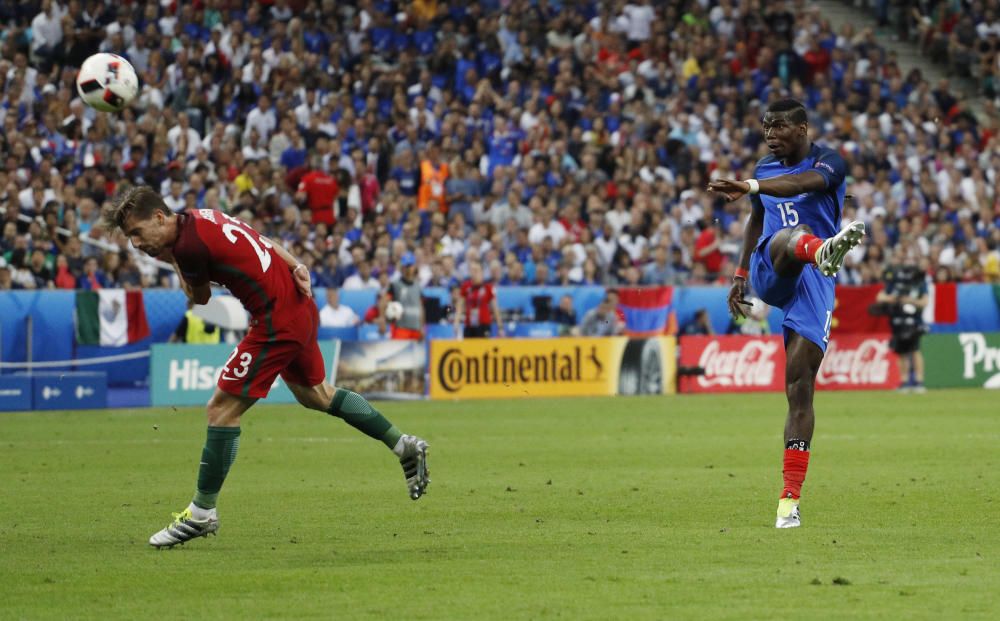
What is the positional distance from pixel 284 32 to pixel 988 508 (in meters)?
22.0

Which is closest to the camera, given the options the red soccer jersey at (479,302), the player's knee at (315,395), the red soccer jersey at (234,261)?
the red soccer jersey at (234,261)

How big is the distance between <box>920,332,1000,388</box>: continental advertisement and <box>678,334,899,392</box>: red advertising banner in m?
0.63

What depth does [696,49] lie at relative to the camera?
35.3 metres

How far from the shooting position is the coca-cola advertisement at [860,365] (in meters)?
27.9

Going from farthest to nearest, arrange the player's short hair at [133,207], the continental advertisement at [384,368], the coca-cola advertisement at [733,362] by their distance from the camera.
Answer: the coca-cola advertisement at [733,362], the continental advertisement at [384,368], the player's short hair at [133,207]

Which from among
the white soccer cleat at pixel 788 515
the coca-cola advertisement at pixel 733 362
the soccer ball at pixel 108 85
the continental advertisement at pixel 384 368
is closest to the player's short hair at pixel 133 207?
the white soccer cleat at pixel 788 515

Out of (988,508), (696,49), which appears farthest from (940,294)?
(988,508)

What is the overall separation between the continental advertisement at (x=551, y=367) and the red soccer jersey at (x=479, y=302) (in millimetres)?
526

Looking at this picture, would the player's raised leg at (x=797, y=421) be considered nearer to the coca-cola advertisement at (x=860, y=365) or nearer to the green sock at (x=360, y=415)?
the green sock at (x=360, y=415)

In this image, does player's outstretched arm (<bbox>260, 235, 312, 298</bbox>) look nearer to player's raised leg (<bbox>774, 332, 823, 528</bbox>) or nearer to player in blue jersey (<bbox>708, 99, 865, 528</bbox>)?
player in blue jersey (<bbox>708, 99, 865, 528</bbox>)

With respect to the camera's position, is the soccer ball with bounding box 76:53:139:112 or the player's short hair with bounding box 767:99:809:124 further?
the soccer ball with bounding box 76:53:139:112

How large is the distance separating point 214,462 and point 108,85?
7.46 meters

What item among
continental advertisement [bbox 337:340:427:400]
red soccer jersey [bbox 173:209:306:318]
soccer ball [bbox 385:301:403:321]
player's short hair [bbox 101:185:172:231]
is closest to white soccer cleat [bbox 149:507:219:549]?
red soccer jersey [bbox 173:209:306:318]

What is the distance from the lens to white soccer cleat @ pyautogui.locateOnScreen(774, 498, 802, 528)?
1000cm
